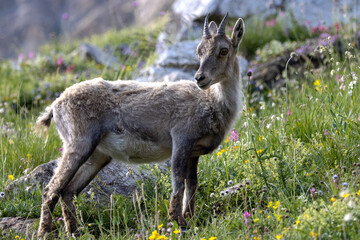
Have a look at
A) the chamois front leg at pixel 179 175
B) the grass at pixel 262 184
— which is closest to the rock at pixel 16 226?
the grass at pixel 262 184

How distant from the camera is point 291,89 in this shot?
8484 millimetres

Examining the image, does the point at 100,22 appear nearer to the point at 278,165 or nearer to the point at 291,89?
the point at 291,89

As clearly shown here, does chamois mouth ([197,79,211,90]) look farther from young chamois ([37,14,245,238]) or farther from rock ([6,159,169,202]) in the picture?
rock ([6,159,169,202])

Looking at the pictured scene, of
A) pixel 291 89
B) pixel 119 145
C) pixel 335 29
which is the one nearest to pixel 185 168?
pixel 119 145

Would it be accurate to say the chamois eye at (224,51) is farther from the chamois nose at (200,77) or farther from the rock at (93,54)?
the rock at (93,54)

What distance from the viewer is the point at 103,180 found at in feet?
20.1

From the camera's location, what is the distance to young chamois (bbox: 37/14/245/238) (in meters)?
5.16

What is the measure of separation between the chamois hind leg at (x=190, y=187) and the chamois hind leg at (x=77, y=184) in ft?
3.32

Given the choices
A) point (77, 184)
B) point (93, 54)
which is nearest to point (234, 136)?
→ point (77, 184)

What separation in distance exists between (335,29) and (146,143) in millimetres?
6850

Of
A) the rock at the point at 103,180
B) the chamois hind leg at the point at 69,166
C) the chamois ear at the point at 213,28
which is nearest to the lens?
the chamois hind leg at the point at 69,166

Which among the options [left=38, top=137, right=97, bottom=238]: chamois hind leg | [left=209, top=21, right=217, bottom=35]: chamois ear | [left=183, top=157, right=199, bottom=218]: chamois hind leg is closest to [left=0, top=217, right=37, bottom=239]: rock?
[left=38, top=137, right=97, bottom=238]: chamois hind leg

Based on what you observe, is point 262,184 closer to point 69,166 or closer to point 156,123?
point 156,123

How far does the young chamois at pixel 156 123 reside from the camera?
5156 millimetres
